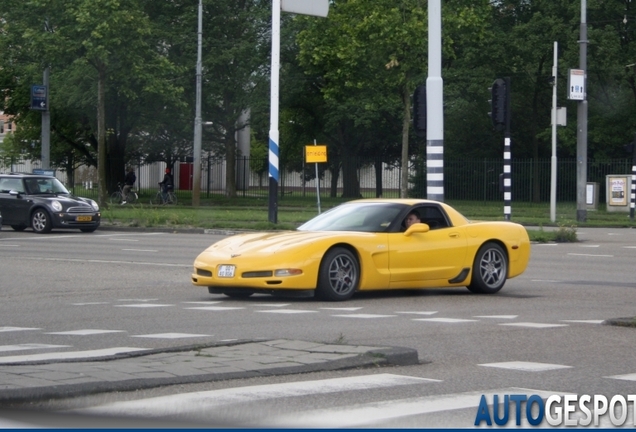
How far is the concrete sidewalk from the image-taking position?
7.16 meters

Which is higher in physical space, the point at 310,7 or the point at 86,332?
the point at 310,7

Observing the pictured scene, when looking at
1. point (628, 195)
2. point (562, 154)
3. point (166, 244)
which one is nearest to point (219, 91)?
point (562, 154)

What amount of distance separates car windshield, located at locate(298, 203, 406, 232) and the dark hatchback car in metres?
17.9

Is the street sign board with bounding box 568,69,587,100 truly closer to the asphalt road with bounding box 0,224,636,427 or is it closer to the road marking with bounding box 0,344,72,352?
the asphalt road with bounding box 0,224,636,427

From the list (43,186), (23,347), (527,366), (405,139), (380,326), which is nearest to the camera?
(527,366)

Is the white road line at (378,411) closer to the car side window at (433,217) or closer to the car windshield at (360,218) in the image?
the car windshield at (360,218)

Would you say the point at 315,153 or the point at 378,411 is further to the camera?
the point at 315,153

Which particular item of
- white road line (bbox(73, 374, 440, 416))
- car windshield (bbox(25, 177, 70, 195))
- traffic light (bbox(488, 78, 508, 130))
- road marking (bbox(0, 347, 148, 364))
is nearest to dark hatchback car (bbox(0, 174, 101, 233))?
car windshield (bbox(25, 177, 70, 195))

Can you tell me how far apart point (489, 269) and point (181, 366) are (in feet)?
26.3

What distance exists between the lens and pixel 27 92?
58.6 metres

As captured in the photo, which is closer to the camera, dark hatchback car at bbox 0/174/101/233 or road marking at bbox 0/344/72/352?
road marking at bbox 0/344/72/352

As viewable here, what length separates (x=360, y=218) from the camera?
14906mm

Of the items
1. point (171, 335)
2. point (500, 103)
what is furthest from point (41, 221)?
point (171, 335)

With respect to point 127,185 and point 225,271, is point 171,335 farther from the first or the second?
point 127,185
